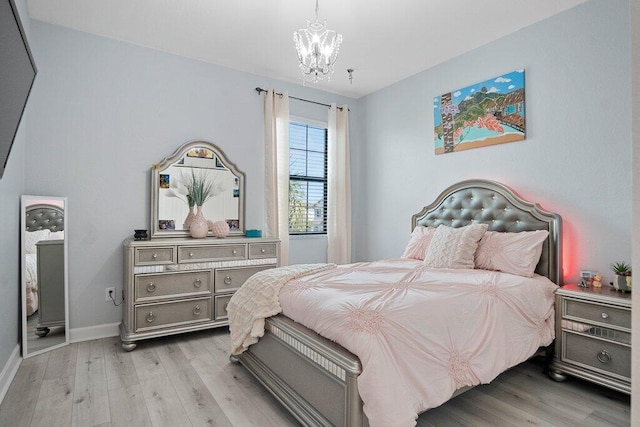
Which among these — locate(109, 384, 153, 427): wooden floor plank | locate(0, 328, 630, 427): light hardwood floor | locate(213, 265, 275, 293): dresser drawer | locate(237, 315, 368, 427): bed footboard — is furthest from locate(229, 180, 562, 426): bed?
locate(213, 265, 275, 293): dresser drawer

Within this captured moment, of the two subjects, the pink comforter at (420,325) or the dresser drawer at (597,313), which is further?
the dresser drawer at (597,313)

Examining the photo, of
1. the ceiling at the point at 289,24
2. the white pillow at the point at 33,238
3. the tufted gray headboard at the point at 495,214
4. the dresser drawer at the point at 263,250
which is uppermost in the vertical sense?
the ceiling at the point at 289,24

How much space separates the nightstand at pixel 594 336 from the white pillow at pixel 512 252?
315 mm

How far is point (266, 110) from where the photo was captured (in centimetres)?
415

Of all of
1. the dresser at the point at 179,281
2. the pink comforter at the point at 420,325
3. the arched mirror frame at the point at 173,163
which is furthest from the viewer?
the arched mirror frame at the point at 173,163

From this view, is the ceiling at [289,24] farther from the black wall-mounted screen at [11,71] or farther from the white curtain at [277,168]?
the black wall-mounted screen at [11,71]

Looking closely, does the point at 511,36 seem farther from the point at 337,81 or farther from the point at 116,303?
the point at 116,303

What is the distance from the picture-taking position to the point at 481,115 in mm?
3471

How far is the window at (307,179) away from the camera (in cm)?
451

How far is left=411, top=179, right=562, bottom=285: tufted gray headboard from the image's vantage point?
111 inches

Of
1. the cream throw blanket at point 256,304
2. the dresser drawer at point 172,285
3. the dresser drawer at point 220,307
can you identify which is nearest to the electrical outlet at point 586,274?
the cream throw blanket at point 256,304

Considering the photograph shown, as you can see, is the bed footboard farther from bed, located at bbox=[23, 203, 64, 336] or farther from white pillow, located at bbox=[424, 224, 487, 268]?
bed, located at bbox=[23, 203, 64, 336]

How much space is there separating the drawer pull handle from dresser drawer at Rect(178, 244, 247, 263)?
289 cm

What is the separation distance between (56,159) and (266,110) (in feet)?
6.94
